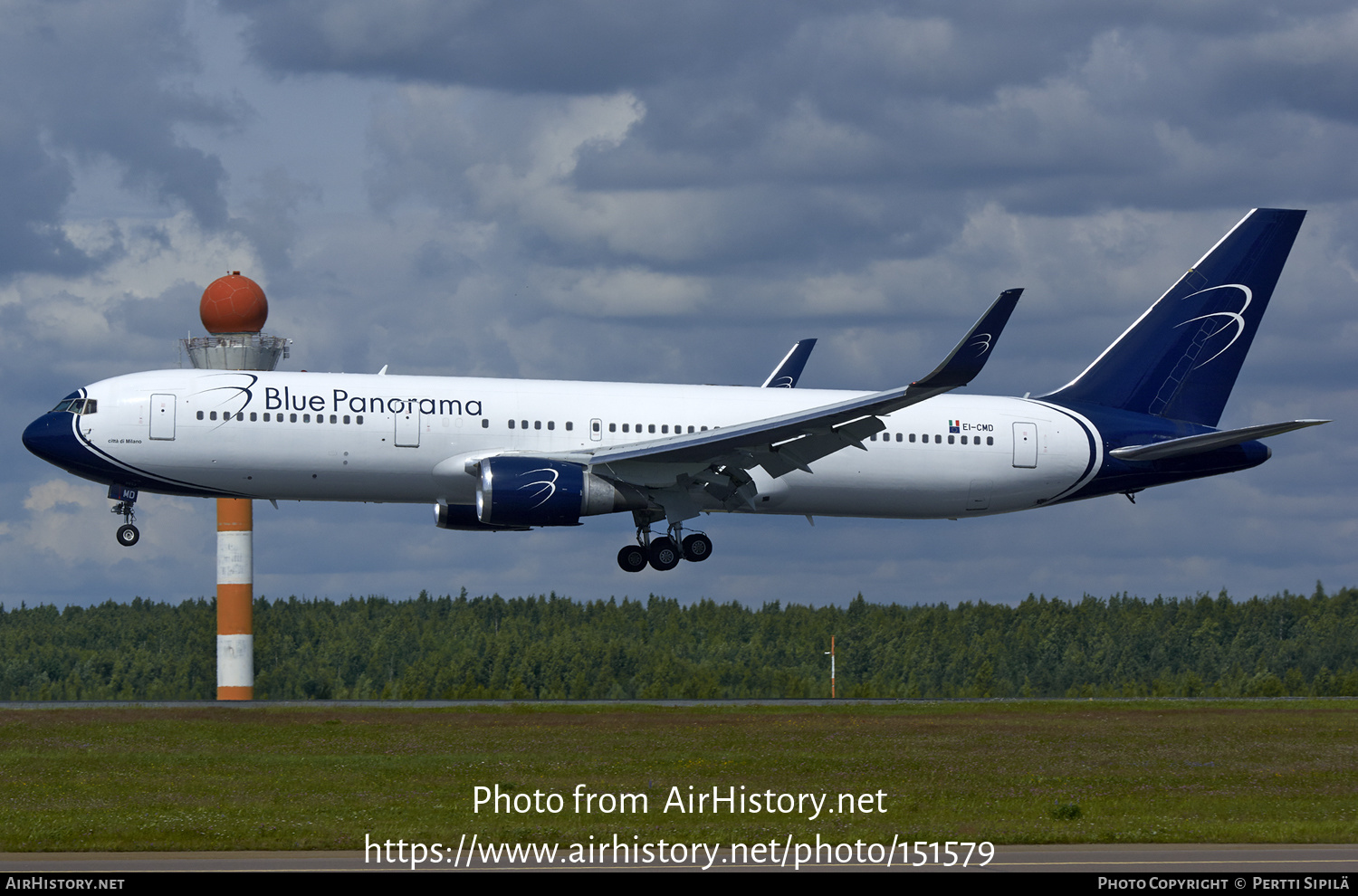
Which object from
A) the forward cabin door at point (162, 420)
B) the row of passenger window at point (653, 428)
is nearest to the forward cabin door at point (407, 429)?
the row of passenger window at point (653, 428)

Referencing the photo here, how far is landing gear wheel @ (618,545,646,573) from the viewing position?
43.7m

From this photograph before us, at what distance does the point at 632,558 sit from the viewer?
43.7 m

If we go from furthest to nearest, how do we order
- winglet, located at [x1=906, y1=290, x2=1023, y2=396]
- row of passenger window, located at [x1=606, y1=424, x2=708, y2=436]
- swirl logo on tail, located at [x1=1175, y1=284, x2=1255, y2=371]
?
swirl logo on tail, located at [x1=1175, y1=284, x2=1255, y2=371], row of passenger window, located at [x1=606, y1=424, x2=708, y2=436], winglet, located at [x1=906, y1=290, x2=1023, y2=396]

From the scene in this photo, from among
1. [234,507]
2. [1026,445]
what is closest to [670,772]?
[1026,445]

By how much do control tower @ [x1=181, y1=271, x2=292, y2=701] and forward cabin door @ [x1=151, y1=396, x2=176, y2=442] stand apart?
27.8 m

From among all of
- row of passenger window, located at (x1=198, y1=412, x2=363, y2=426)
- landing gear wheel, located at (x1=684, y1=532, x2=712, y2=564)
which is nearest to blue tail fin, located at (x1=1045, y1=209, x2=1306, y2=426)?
landing gear wheel, located at (x1=684, y1=532, x2=712, y2=564)

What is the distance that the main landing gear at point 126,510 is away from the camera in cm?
4159

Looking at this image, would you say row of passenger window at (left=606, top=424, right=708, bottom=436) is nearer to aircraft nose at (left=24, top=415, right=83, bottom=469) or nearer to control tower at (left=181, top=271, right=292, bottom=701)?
aircraft nose at (left=24, top=415, right=83, bottom=469)

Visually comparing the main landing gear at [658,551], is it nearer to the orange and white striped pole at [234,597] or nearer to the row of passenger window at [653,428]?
the row of passenger window at [653,428]

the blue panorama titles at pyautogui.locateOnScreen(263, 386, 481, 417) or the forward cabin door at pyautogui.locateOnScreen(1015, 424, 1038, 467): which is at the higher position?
the blue panorama titles at pyautogui.locateOnScreen(263, 386, 481, 417)

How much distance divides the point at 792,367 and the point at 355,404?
63.9 feet

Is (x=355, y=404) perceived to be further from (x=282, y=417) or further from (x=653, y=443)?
(x=653, y=443)

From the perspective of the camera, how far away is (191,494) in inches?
1594
